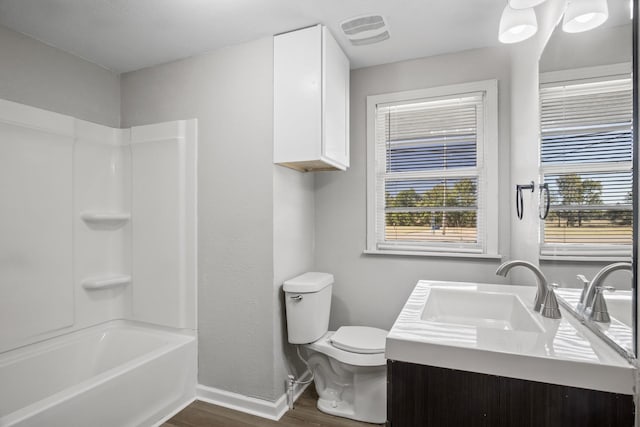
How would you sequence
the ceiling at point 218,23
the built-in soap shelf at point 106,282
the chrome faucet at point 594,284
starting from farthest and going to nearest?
1. the built-in soap shelf at point 106,282
2. the ceiling at point 218,23
3. the chrome faucet at point 594,284

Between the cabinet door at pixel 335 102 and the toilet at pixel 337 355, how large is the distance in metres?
0.87

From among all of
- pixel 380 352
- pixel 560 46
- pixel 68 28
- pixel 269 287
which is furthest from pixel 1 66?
pixel 560 46

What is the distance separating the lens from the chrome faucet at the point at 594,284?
1.04 m

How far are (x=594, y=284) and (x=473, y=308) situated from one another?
0.67 metres

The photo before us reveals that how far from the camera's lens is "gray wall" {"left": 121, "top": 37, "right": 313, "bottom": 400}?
2193mm

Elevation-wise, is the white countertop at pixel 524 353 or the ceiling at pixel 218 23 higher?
the ceiling at pixel 218 23

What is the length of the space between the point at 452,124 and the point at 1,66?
2.82m

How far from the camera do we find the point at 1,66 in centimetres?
203

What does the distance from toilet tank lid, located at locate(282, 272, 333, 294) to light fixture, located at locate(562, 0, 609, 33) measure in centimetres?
177

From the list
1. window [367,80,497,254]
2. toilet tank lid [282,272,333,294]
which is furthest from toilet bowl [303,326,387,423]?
window [367,80,497,254]

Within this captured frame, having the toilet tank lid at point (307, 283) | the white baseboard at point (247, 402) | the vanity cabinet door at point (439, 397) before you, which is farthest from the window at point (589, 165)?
the white baseboard at point (247, 402)

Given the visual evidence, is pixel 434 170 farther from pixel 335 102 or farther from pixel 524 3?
pixel 524 3

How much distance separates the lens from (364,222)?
102 inches

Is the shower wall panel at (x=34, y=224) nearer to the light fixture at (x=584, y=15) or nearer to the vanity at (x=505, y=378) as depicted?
the vanity at (x=505, y=378)
